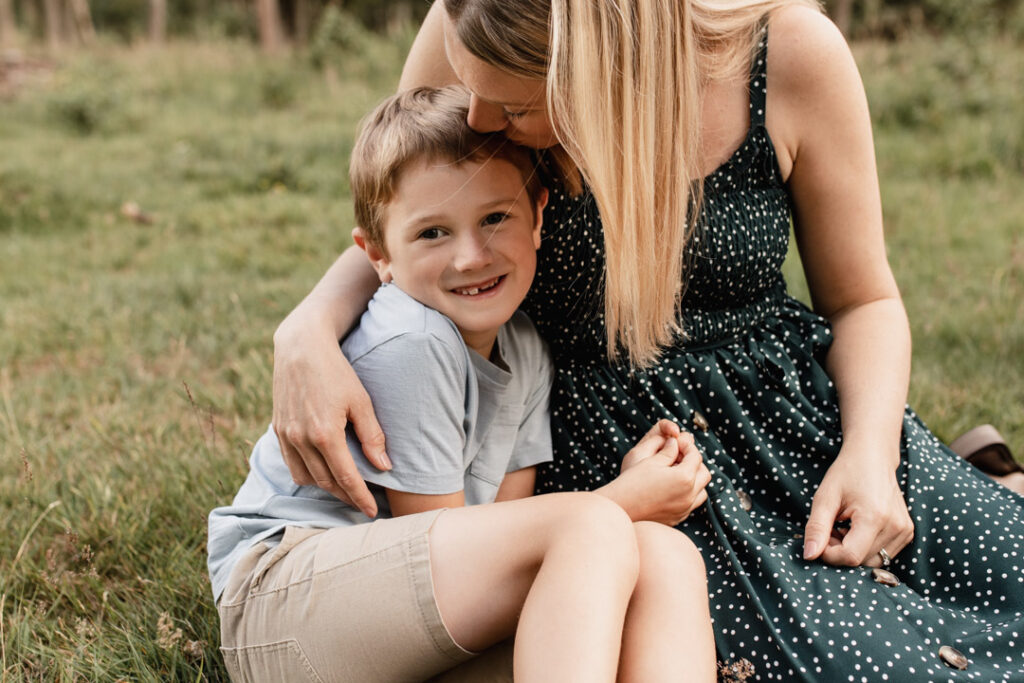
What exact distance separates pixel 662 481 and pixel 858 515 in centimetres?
34

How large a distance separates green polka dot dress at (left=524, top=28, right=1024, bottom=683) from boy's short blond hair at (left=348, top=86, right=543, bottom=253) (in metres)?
0.17

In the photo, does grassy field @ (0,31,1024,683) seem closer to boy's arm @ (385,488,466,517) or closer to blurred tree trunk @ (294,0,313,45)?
boy's arm @ (385,488,466,517)

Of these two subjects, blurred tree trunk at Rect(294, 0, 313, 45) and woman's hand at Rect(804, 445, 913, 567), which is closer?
woman's hand at Rect(804, 445, 913, 567)

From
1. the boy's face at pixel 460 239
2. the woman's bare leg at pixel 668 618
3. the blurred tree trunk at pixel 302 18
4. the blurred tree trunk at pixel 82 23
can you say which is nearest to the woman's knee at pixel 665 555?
the woman's bare leg at pixel 668 618

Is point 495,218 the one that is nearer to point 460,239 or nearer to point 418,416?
point 460,239

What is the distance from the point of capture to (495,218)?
1.61 meters

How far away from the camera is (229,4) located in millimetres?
25234

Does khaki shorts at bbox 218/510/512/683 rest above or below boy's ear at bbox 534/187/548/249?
below

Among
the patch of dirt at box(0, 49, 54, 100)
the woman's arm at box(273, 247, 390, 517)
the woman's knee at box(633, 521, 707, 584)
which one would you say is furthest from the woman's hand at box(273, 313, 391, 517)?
the patch of dirt at box(0, 49, 54, 100)

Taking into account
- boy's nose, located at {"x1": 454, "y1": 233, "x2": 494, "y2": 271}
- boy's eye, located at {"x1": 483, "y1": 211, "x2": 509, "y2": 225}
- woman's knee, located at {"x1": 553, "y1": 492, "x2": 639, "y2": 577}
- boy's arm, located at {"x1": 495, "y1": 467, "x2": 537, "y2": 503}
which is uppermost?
boy's eye, located at {"x1": 483, "y1": 211, "x2": 509, "y2": 225}

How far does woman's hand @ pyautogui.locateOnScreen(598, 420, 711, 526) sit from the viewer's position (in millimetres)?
1504

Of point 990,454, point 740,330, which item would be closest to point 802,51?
point 740,330

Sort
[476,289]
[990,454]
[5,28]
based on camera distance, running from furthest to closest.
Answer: [5,28]
[990,454]
[476,289]

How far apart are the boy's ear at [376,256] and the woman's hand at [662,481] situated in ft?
1.80
